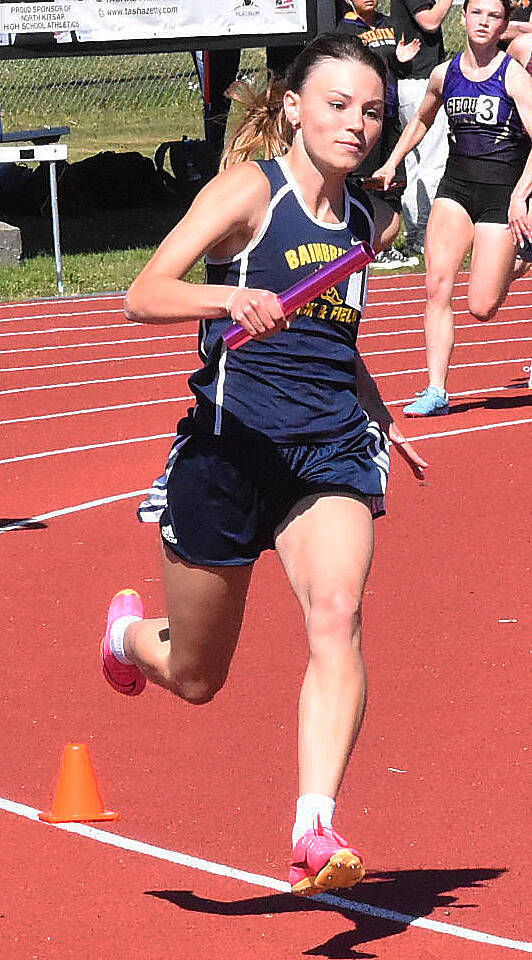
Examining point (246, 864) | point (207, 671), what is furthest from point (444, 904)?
point (207, 671)

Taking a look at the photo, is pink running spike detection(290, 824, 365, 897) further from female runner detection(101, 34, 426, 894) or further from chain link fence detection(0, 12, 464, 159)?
chain link fence detection(0, 12, 464, 159)

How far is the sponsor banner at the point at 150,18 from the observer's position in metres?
16.5

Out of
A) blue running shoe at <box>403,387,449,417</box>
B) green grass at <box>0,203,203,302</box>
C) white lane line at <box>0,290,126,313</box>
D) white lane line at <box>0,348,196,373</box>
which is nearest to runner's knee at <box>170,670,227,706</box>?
blue running shoe at <box>403,387,449,417</box>

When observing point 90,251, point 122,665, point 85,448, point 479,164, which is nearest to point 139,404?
point 85,448

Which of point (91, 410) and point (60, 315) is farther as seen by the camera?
point (60, 315)

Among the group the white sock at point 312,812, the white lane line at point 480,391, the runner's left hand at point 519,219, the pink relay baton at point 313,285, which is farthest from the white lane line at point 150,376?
the white sock at point 312,812

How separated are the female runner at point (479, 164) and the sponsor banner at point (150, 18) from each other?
25.3ft

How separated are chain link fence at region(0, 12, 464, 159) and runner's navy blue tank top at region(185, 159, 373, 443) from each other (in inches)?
900

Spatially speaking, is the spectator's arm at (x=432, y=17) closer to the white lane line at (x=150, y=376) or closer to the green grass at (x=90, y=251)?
the green grass at (x=90, y=251)

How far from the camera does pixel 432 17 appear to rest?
16203mm

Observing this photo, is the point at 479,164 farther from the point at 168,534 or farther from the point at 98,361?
the point at 168,534

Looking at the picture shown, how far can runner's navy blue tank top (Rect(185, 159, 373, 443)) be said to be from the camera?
407 cm

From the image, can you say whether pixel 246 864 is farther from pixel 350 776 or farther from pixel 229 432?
pixel 229 432

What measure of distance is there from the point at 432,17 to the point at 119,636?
12.5 metres
